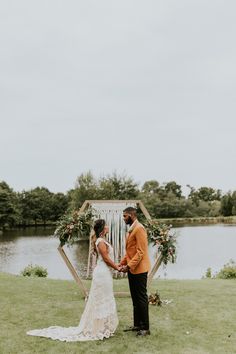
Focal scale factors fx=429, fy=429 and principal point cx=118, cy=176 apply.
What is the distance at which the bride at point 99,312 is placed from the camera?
25.1 ft

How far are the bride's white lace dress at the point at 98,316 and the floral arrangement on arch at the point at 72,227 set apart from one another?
3.04m

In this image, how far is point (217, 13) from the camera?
18734 millimetres

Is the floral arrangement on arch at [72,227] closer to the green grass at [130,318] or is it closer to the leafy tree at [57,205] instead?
the green grass at [130,318]

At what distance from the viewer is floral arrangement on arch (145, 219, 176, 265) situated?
10453 millimetres

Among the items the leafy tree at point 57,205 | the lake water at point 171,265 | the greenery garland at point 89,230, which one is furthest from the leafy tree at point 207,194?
the greenery garland at point 89,230

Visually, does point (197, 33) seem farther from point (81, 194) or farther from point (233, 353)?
point (81, 194)

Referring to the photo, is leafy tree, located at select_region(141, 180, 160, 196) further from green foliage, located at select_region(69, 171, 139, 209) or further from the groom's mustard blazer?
the groom's mustard blazer

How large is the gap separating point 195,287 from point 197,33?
47.1 ft

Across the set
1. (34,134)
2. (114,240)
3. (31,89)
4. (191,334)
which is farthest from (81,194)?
(191,334)

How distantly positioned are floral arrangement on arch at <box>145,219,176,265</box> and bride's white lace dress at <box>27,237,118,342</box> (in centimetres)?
288

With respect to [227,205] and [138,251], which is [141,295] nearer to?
[138,251]

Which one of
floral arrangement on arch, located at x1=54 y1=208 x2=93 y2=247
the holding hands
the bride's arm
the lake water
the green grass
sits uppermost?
floral arrangement on arch, located at x1=54 y1=208 x2=93 y2=247

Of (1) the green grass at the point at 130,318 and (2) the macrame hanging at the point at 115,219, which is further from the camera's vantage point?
(2) the macrame hanging at the point at 115,219

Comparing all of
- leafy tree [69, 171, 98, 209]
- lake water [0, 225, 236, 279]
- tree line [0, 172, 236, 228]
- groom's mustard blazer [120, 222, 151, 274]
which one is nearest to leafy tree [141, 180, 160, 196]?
tree line [0, 172, 236, 228]
